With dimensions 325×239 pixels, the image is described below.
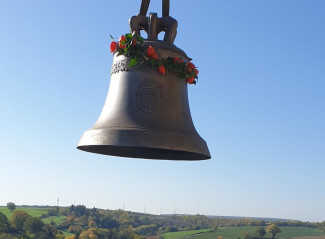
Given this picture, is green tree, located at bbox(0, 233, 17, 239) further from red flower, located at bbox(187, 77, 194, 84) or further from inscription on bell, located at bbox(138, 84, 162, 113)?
inscription on bell, located at bbox(138, 84, 162, 113)

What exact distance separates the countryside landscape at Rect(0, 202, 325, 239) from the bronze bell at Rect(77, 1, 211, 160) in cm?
10133

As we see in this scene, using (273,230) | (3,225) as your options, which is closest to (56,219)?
(3,225)

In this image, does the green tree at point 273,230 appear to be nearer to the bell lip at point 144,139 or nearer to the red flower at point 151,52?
the bell lip at point 144,139

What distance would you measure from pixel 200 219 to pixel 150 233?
30.8 m

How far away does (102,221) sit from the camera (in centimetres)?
14100

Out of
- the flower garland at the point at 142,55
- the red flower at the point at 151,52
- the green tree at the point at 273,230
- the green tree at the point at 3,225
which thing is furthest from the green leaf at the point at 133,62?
the green tree at the point at 273,230

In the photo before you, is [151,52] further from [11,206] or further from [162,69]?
[11,206]

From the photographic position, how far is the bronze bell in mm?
3311

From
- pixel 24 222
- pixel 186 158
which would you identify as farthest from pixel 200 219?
pixel 186 158

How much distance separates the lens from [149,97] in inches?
142

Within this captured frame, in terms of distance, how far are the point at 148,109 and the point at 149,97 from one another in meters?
0.11

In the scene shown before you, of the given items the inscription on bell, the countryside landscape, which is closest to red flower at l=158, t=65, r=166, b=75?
the inscription on bell

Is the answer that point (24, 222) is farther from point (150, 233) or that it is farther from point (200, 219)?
point (200, 219)

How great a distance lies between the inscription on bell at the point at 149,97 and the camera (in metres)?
3.56
